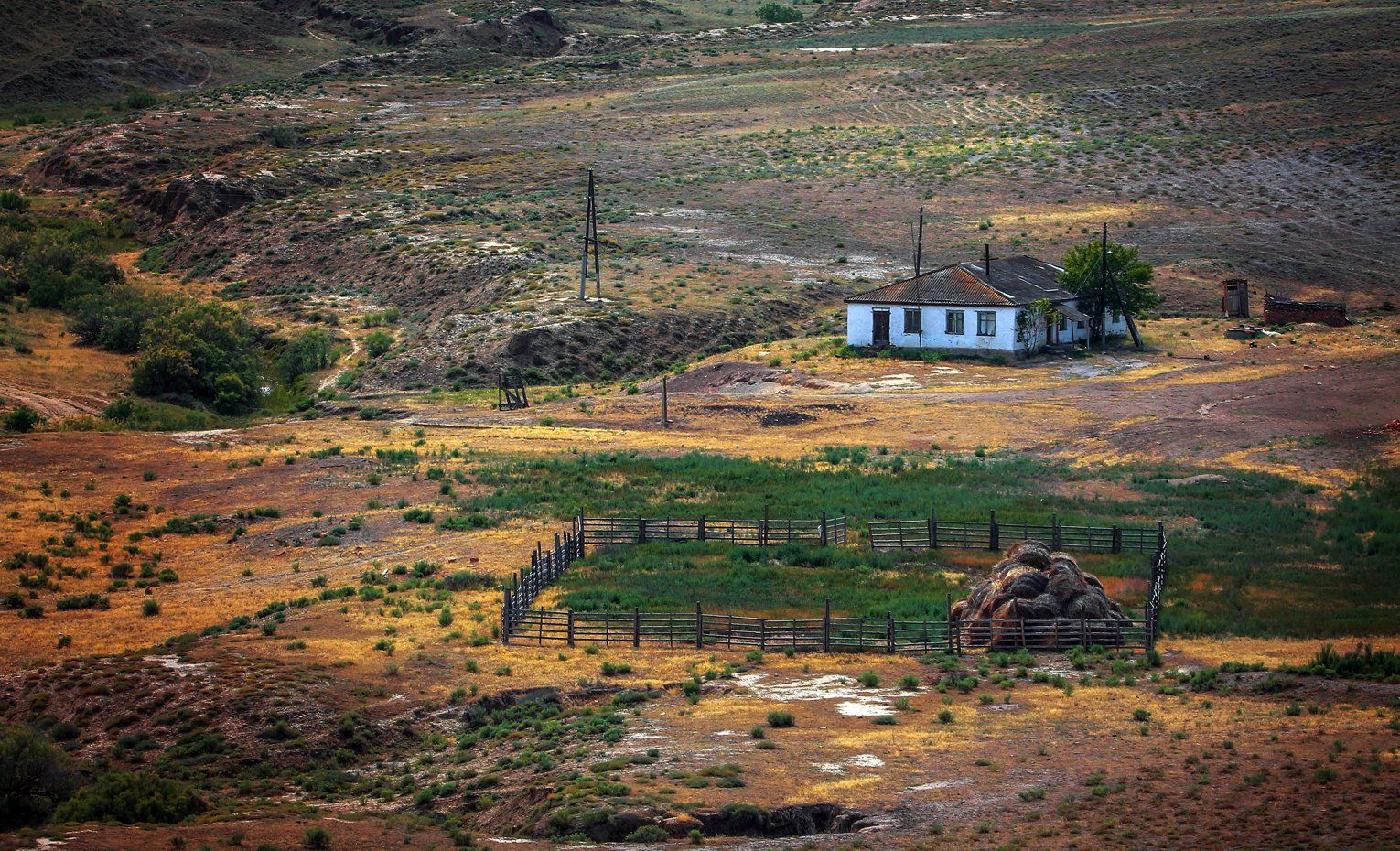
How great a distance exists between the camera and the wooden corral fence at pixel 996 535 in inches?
1724

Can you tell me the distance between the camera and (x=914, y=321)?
7619cm

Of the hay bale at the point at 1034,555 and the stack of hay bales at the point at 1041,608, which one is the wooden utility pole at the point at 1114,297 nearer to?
the hay bale at the point at 1034,555

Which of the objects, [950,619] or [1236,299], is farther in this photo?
[1236,299]

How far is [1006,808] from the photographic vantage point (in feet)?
81.9

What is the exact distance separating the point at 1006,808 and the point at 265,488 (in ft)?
116

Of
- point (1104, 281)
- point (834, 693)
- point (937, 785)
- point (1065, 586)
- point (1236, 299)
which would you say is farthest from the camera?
point (1236, 299)

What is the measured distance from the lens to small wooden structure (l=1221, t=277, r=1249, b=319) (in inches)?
3250

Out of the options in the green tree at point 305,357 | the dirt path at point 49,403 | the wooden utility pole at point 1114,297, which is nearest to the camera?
the dirt path at point 49,403

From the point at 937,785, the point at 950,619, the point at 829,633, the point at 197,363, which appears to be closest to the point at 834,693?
the point at 829,633

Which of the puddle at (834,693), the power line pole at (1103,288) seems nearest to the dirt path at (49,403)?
the puddle at (834,693)

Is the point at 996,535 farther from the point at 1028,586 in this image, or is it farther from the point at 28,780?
the point at 28,780

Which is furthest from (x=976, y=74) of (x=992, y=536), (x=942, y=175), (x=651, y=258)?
(x=992, y=536)

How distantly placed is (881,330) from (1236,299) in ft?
65.0

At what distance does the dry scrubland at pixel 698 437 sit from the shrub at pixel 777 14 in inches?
817
